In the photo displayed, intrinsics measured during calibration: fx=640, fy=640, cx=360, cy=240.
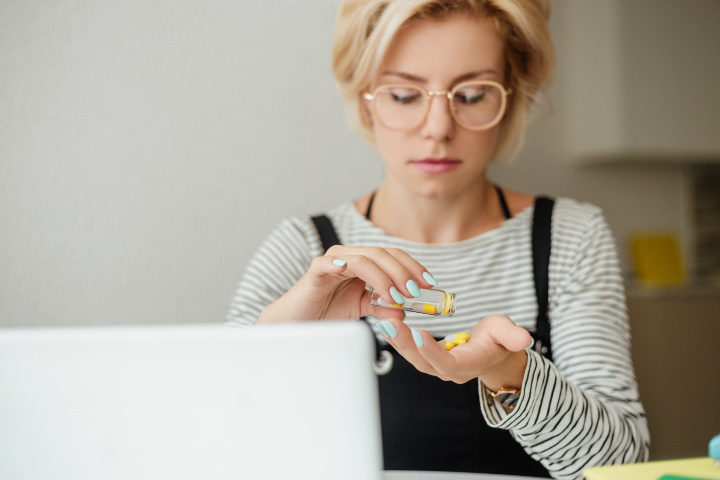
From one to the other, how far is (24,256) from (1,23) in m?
0.50

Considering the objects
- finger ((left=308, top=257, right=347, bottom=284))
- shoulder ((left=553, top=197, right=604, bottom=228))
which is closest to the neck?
shoulder ((left=553, top=197, right=604, bottom=228))

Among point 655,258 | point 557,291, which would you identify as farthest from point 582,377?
point 655,258

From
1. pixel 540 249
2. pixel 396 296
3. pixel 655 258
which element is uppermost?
pixel 655 258

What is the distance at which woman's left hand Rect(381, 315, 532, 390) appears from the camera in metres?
0.67

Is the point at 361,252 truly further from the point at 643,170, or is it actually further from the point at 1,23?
the point at 643,170

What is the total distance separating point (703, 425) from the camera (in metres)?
2.36

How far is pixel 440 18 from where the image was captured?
1.19 meters

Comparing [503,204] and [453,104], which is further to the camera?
[503,204]

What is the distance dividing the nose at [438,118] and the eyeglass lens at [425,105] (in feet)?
0.05

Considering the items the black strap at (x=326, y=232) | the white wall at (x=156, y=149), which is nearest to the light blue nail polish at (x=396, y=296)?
the black strap at (x=326, y=232)

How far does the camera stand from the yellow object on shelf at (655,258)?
2.61m

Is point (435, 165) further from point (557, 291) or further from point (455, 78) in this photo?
point (557, 291)

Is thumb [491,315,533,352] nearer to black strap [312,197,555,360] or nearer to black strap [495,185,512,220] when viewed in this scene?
black strap [312,197,555,360]

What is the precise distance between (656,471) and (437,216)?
85 cm
